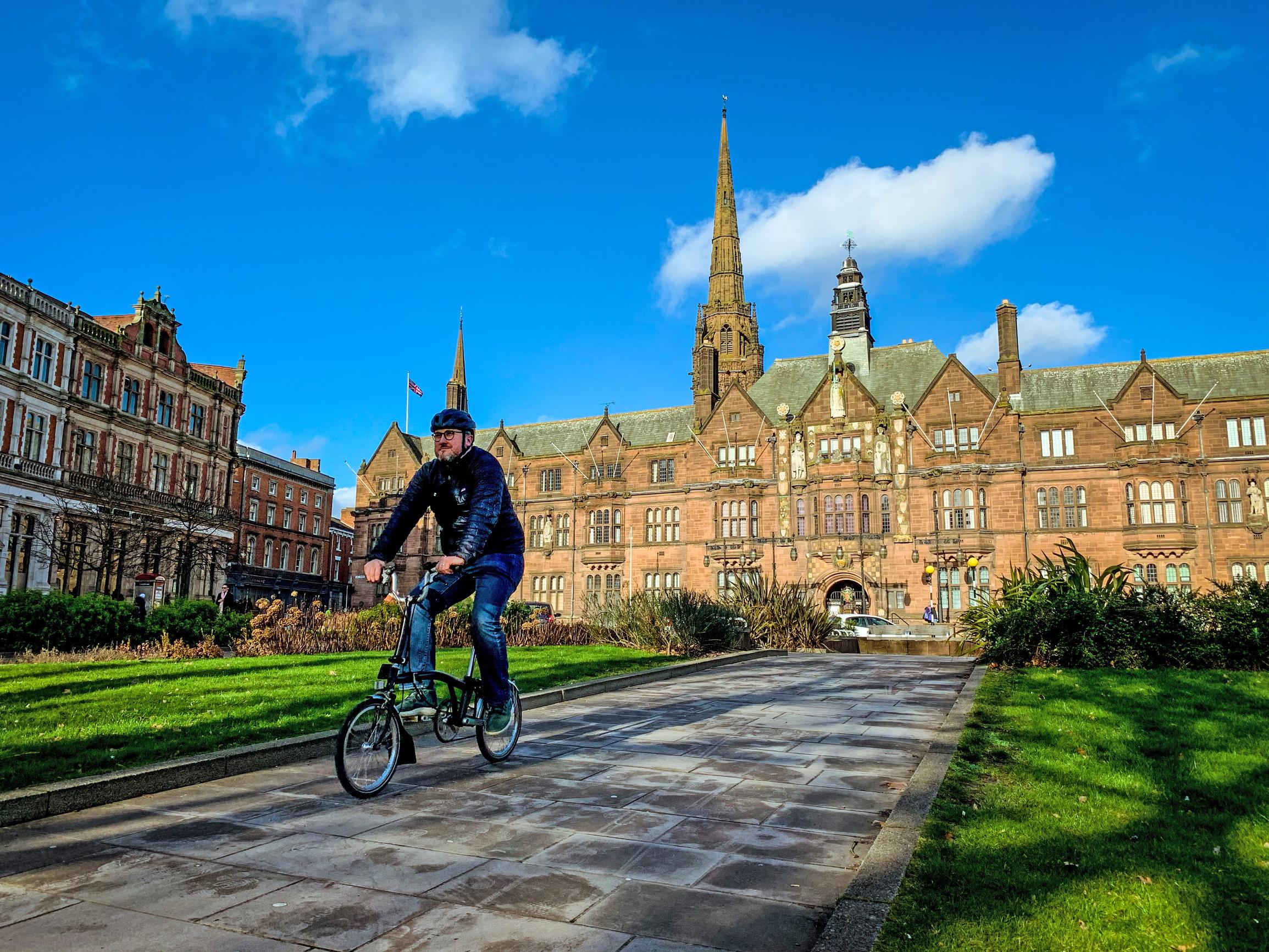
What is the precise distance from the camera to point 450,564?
6.07m

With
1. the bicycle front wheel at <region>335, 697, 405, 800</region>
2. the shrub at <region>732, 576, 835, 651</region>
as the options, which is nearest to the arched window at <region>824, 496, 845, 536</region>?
the shrub at <region>732, 576, 835, 651</region>

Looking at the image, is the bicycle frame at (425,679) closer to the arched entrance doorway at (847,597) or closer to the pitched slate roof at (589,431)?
the arched entrance doorway at (847,597)

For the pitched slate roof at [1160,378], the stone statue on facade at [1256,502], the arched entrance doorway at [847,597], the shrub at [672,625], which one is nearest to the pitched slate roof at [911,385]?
the pitched slate roof at [1160,378]

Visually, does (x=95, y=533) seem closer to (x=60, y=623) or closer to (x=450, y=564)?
(x=60, y=623)

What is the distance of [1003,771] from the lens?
261 inches

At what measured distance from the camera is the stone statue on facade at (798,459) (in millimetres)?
47484

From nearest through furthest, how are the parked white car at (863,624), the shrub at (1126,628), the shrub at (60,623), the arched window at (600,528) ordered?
the shrub at (1126,628), the shrub at (60,623), the parked white car at (863,624), the arched window at (600,528)

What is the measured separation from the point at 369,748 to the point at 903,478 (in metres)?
42.0

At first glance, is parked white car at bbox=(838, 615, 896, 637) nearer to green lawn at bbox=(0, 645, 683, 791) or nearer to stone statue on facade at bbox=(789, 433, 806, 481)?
stone statue on facade at bbox=(789, 433, 806, 481)

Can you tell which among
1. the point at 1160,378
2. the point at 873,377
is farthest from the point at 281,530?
the point at 1160,378

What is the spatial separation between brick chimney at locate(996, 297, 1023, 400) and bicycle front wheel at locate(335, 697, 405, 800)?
148ft

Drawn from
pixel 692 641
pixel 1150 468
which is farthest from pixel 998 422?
pixel 692 641

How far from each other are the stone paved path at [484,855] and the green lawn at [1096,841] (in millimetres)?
539

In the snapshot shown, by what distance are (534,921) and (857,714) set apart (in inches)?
293
